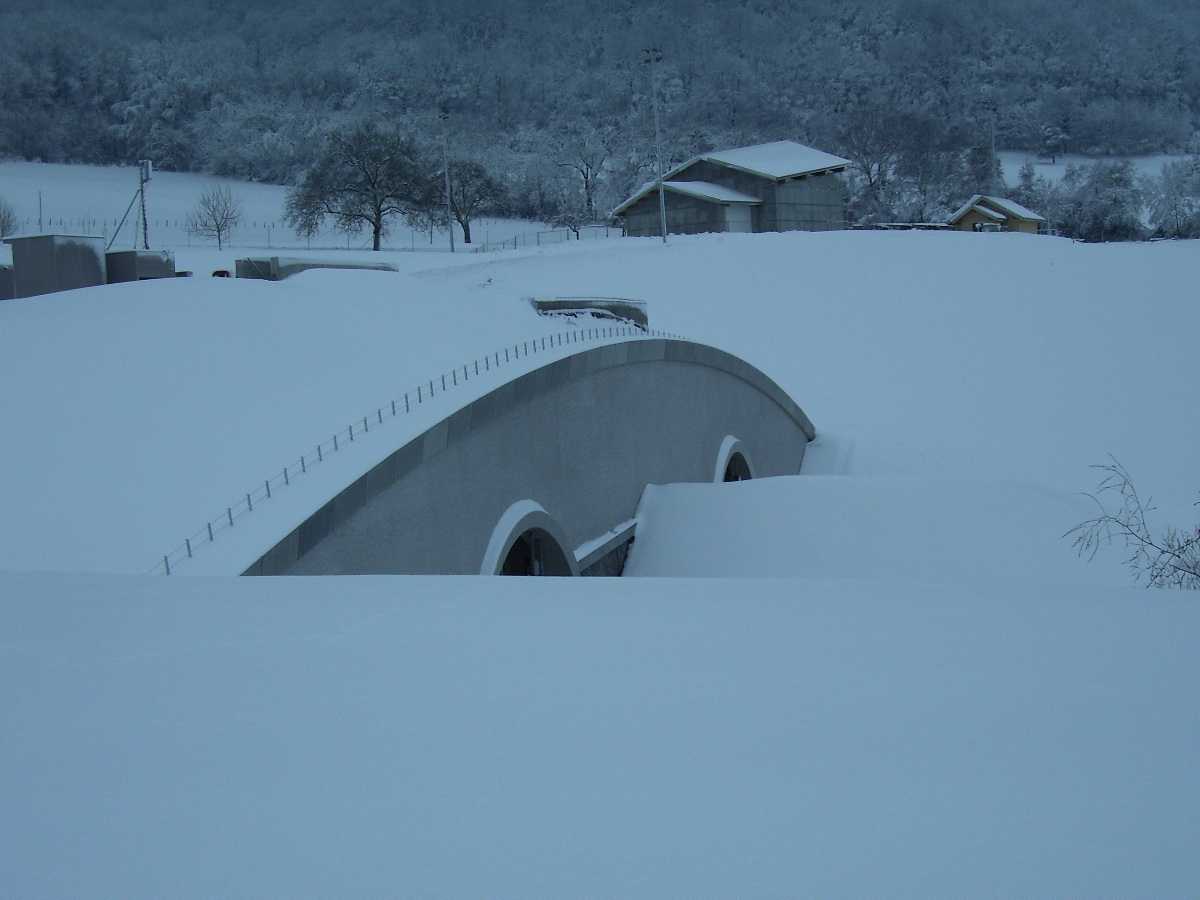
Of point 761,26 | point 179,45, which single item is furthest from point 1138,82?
point 179,45

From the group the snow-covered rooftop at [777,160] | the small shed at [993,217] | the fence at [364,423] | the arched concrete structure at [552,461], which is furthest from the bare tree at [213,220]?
the small shed at [993,217]

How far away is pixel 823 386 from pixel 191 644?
29.7 metres

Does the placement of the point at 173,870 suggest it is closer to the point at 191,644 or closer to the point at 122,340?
the point at 191,644

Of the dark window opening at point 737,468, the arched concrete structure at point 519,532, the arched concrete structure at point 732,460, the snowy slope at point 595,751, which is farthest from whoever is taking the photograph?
the dark window opening at point 737,468

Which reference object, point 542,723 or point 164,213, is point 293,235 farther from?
point 542,723

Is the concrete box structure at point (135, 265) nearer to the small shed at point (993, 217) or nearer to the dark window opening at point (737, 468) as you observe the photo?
the dark window opening at point (737, 468)

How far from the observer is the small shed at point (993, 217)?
56719 millimetres

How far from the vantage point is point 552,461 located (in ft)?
45.1

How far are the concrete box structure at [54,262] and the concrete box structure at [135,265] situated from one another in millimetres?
383

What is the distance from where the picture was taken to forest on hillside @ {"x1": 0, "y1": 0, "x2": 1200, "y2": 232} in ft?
244

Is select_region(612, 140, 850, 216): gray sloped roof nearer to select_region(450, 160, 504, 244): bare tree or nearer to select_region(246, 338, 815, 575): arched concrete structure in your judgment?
select_region(450, 160, 504, 244): bare tree

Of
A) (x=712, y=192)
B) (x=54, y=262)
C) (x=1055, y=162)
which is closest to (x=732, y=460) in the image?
(x=54, y=262)

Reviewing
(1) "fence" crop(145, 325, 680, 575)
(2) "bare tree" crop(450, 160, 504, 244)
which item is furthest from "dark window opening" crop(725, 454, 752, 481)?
(2) "bare tree" crop(450, 160, 504, 244)

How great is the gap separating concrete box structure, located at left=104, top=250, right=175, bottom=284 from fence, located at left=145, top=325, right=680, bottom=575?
627 centimetres
